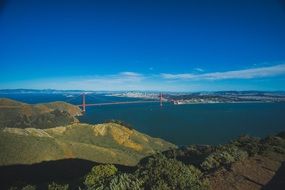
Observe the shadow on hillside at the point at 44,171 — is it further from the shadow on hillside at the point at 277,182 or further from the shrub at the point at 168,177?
the shrub at the point at 168,177

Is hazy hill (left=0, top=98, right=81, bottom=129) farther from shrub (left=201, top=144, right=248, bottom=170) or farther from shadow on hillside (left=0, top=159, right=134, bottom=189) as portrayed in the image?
shrub (left=201, top=144, right=248, bottom=170)

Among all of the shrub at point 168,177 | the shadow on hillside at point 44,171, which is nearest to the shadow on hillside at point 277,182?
the shrub at point 168,177

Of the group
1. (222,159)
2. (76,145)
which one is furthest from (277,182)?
(76,145)

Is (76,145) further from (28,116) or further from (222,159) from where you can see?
(28,116)

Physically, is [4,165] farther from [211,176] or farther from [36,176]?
[211,176]

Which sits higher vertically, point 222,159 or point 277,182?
point 222,159

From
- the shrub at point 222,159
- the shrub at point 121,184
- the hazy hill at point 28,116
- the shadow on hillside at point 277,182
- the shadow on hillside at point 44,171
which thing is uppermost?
the shrub at point 121,184
